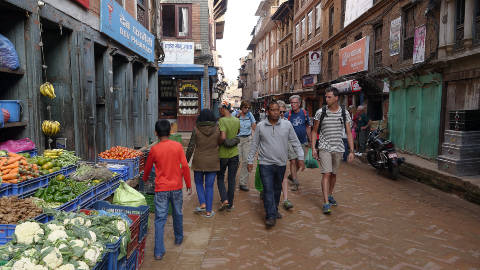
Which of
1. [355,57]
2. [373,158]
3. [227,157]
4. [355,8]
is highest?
[355,8]

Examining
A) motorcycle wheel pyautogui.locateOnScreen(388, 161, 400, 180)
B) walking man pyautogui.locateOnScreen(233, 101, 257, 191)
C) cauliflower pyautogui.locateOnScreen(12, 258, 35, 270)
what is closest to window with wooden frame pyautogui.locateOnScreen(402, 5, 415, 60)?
motorcycle wheel pyautogui.locateOnScreen(388, 161, 400, 180)

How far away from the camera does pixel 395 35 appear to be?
530 inches

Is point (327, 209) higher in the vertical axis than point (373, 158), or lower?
lower

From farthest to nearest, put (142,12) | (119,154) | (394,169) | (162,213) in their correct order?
(142,12) → (394,169) → (119,154) → (162,213)

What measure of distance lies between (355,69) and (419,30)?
5528mm

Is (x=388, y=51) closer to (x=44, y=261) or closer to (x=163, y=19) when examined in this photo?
(x=163, y=19)

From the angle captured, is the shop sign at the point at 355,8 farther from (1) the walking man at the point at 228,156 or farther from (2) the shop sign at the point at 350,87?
(1) the walking man at the point at 228,156

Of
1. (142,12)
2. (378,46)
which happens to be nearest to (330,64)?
(378,46)

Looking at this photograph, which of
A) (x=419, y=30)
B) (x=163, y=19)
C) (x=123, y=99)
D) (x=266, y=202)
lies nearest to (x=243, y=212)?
(x=266, y=202)

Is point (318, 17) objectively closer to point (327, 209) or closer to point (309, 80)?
point (309, 80)

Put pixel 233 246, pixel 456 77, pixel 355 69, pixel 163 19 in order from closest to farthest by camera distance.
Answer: pixel 233 246 < pixel 456 77 < pixel 355 69 < pixel 163 19

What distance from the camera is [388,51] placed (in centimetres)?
1416

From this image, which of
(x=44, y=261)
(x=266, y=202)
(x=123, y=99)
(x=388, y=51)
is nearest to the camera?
(x=44, y=261)

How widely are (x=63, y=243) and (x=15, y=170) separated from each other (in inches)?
68.5
